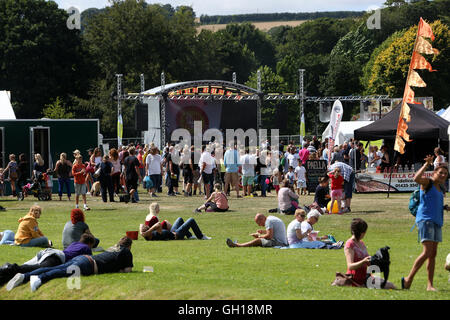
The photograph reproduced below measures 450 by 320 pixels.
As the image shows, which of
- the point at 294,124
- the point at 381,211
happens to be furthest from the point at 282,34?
the point at 381,211

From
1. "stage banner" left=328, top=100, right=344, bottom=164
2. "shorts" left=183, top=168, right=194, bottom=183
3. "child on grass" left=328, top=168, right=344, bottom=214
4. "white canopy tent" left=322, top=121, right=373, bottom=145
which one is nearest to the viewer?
"child on grass" left=328, top=168, right=344, bottom=214

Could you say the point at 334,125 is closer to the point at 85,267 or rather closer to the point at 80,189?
the point at 80,189

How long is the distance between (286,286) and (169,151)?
2106 cm

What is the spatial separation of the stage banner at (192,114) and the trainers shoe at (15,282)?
128 feet

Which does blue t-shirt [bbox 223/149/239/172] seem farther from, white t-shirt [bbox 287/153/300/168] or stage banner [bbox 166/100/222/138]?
stage banner [bbox 166/100/222/138]

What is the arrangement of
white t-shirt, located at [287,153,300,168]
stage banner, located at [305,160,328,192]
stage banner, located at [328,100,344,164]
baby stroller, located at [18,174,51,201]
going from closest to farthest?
baby stroller, located at [18,174,51,201] → stage banner, located at [305,160,328,192] → stage banner, located at [328,100,344,164] → white t-shirt, located at [287,153,300,168]

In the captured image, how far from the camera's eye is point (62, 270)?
39.3ft

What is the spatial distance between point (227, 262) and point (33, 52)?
58.8 meters

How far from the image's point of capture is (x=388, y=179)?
1161 inches

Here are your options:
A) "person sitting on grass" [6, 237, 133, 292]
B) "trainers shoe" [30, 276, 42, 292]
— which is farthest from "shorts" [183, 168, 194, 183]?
"trainers shoe" [30, 276, 42, 292]

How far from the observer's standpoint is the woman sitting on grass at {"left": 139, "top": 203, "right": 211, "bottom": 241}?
55.7 ft

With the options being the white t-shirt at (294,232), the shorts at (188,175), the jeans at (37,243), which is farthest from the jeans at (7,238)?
the shorts at (188,175)

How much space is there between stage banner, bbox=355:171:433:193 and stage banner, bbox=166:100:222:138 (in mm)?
22593

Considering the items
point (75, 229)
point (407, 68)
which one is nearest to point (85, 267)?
point (75, 229)
